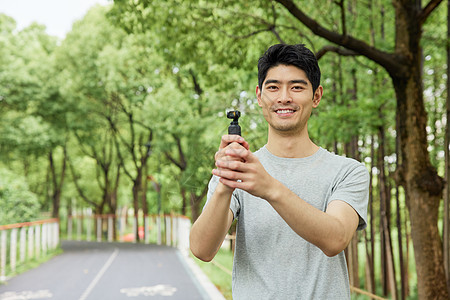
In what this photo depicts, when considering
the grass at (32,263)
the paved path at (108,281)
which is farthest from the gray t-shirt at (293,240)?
the grass at (32,263)

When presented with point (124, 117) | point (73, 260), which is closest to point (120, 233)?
point (124, 117)

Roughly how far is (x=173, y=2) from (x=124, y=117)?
23.2m

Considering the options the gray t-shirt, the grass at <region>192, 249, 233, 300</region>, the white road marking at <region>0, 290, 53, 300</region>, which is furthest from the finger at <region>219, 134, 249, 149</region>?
A: the white road marking at <region>0, 290, 53, 300</region>

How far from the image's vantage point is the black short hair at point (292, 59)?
5.74 feet

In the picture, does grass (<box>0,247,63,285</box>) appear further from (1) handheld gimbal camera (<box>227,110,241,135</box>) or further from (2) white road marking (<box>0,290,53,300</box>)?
(1) handheld gimbal camera (<box>227,110,241,135</box>)

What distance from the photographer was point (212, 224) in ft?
5.32

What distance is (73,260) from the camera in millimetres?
18906

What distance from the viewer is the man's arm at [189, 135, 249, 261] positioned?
4.95ft

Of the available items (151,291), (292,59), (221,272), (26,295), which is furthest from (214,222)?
(221,272)

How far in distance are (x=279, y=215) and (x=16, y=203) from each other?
2132 centimetres

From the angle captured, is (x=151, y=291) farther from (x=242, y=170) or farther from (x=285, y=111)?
(x=242, y=170)

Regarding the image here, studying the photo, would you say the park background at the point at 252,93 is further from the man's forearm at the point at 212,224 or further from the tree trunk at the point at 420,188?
the man's forearm at the point at 212,224

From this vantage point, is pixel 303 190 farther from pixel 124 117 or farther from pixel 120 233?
pixel 120 233

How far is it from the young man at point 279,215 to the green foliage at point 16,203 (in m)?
19.3
